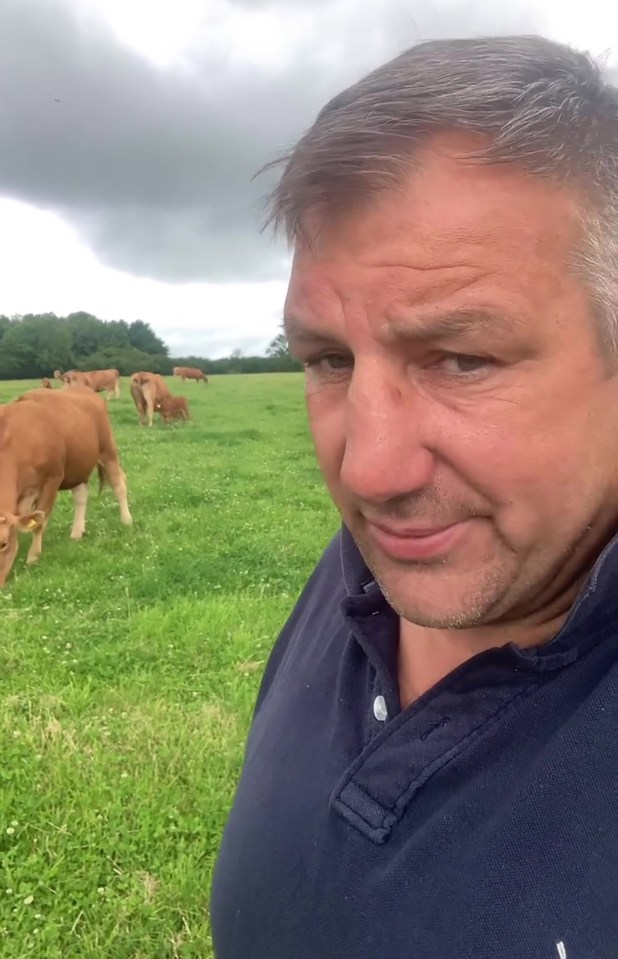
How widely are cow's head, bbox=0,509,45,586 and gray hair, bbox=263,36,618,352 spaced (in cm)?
673

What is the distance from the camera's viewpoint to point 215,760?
13.1ft

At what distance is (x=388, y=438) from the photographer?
43.9 inches

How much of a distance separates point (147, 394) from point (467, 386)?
2383 centimetres

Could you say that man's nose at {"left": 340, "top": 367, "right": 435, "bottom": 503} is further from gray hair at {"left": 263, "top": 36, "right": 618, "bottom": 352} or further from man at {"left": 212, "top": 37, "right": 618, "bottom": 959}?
gray hair at {"left": 263, "top": 36, "right": 618, "bottom": 352}

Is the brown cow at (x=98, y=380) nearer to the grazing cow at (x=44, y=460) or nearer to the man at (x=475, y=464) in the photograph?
the grazing cow at (x=44, y=460)

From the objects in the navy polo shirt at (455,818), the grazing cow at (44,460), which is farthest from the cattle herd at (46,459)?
the navy polo shirt at (455,818)

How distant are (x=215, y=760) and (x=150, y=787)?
1.22ft

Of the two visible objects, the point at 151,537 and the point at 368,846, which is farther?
the point at 151,537

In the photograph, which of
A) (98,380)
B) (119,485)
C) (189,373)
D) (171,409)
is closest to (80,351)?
(189,373)

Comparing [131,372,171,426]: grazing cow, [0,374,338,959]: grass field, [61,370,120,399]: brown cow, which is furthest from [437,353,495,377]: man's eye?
[61,370,120,399]: brown cow

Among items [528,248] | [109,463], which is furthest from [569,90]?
[109,463]

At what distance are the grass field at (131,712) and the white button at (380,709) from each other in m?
2.13

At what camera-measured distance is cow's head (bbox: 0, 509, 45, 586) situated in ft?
24.0

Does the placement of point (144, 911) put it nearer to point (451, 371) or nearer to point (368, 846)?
point (368, 846)
